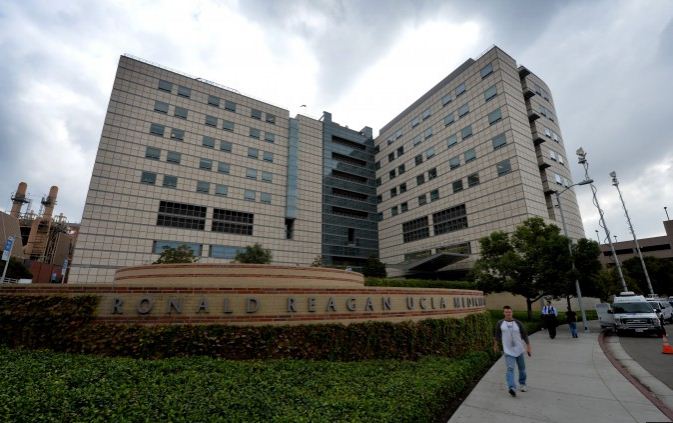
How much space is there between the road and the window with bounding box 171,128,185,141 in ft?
149

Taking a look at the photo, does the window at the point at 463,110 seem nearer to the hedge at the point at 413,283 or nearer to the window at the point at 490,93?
the window at the point at 490,93

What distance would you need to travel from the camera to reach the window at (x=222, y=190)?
42.1m

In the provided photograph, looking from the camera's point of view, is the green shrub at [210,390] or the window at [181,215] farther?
the window at [181,215]

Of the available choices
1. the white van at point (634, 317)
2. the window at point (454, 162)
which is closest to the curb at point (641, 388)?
the white van at point (634, 317)

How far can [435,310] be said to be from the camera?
458 inches

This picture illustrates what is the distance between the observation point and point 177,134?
41.2 meters

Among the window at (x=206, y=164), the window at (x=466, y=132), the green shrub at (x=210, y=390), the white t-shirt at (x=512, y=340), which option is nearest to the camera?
the green shrub at (x=210, y=390)

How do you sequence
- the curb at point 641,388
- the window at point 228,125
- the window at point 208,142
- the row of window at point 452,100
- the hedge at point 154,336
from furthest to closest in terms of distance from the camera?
the window at point 228,125 → the window at point 208,142 → the row of window at point 452,100 → the hedge at point 154,336 → the curb at point 641,388

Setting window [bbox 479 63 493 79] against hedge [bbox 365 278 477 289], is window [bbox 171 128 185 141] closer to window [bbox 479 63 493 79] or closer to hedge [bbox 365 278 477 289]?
hedge [bbox 365 278 477 289]

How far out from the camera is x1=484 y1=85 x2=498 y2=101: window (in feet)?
131

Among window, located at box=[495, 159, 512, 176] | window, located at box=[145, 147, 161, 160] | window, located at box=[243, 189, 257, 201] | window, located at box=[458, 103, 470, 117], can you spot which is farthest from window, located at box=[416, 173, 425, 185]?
window, located at box=[145, 147, 161, 160]

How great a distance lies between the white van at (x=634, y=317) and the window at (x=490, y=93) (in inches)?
1141

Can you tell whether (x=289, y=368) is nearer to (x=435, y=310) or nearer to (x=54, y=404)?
(x=54, y=404)

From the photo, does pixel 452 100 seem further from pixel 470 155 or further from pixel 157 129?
pixel 157 129
